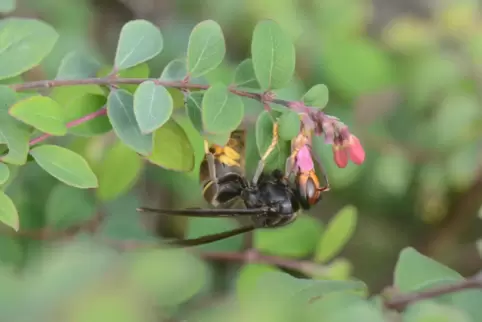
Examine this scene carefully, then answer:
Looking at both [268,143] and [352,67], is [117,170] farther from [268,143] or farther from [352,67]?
[352,67]

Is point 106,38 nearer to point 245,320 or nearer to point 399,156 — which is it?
point 399,156

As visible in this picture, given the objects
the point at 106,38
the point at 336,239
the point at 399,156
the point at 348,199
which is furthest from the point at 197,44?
the point at 106,38

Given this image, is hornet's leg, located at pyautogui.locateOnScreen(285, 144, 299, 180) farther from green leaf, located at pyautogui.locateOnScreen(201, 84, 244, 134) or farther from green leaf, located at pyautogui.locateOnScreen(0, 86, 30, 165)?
green leaf, located at pyautogui.locateOnScreen(0, 86, 30, 165)

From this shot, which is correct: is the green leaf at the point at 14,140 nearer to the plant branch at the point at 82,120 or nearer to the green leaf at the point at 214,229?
Result: the plant branch at the point at 82,120

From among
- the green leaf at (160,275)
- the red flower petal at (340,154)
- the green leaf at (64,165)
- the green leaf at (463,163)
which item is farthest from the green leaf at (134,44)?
the green leaf at (463,163)

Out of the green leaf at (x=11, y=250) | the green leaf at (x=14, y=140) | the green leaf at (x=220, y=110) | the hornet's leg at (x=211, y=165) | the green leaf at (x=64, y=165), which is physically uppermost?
the green leaf at (x=220, y=110)

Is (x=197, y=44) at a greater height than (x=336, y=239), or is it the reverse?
(x=197, y=44)

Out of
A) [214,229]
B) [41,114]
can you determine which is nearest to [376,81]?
[214,229]
